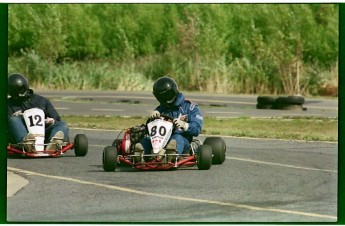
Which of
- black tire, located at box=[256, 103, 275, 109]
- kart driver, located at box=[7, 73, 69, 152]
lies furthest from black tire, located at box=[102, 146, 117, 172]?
black tire, located at box=[256, 103, 275, 109]

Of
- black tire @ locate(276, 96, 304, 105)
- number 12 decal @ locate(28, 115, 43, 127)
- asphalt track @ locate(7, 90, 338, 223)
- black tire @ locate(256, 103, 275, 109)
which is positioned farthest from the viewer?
black tire @ locate(256, 103, 275, 109)

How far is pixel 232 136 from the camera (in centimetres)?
2117

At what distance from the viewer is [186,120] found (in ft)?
53.8

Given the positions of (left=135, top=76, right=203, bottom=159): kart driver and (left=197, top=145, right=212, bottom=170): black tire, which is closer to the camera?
(left=197, top=145, right=212, bottom=170): black tire

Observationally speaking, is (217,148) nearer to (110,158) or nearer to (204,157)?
(204,157)

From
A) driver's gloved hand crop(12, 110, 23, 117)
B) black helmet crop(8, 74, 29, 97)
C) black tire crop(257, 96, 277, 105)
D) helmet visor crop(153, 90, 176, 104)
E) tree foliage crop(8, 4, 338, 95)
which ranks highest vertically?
tree foliage crop(8, 4, 338, 95)

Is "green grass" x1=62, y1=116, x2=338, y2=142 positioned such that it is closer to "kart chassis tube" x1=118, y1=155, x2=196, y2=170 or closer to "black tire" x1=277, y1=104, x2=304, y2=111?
"black tire" x1=277, y1=104, x2=304, y2=111

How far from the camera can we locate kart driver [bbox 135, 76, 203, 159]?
16.1 meters

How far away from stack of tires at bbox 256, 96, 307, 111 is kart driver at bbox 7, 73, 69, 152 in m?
7.80

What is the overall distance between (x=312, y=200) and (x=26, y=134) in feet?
16.8

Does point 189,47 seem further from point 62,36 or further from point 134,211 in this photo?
point 134,211

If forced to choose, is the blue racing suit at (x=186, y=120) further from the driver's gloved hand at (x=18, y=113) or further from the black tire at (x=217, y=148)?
the driver's gloved hand at (x=18, y=113)

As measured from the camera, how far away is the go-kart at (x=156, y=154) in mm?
15961

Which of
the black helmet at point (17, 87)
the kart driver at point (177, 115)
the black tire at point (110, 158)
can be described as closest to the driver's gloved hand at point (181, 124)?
the kart driver at point (177, 115)
